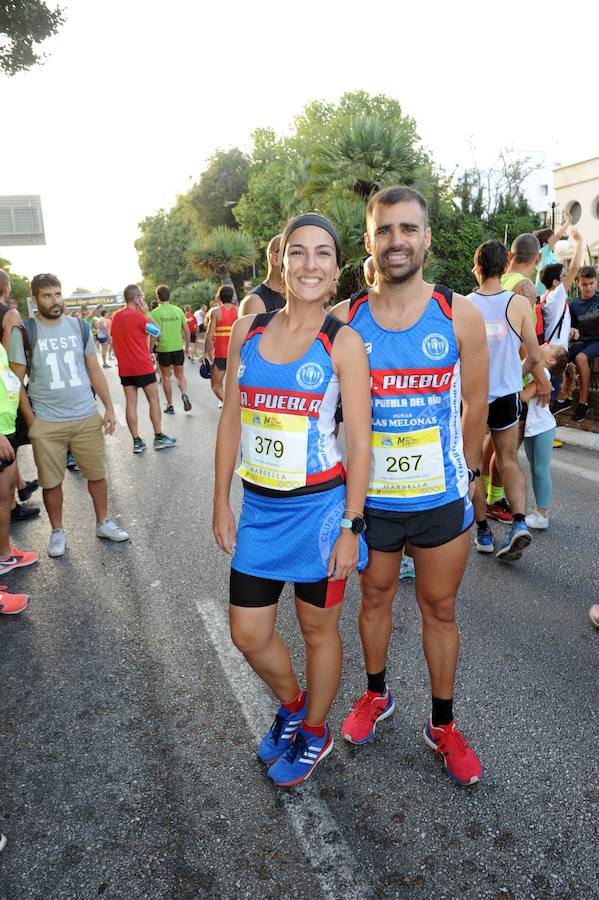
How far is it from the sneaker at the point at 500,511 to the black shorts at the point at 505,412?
98cm

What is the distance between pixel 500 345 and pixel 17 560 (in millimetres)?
3765

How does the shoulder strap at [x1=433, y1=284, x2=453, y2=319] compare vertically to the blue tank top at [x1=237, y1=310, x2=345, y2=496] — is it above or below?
above

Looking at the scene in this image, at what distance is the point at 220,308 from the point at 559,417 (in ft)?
16.3

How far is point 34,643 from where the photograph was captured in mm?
3541

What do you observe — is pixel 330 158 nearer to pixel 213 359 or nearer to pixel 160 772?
pixel 213 359

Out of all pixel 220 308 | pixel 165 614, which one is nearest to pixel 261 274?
pixel 220 308

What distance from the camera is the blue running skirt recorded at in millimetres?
2172

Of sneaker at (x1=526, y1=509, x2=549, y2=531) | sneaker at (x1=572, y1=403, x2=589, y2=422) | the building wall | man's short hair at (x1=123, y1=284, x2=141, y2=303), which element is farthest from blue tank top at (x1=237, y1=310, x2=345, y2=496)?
the building wall

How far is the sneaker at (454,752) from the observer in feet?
7.65

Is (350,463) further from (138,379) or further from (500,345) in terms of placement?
(138,379)

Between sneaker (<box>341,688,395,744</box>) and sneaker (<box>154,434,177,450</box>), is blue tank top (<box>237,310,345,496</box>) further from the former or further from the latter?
sneaker (<box>154,434,177,450</box>)

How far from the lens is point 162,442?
846cm

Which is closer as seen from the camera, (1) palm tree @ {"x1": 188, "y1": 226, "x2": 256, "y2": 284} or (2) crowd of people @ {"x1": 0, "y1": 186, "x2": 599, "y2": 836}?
(2) crowd of people @ {"x1": 0, "y1": 186, "x2": 599, "y2": 836}

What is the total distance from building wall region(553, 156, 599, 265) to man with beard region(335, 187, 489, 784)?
42.6 metres
